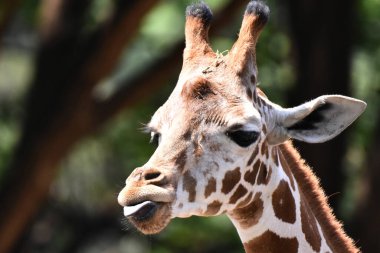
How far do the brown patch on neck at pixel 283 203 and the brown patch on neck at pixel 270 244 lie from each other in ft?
0.37

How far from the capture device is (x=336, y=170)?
16.4 meters

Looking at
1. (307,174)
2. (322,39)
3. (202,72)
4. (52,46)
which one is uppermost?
(52,46)

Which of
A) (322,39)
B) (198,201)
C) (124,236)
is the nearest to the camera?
(198,201)

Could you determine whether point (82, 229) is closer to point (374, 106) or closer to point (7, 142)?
point (7, 142)

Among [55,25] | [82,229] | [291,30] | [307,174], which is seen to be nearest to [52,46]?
[55,25]

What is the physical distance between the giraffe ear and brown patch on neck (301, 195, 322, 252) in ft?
1.42

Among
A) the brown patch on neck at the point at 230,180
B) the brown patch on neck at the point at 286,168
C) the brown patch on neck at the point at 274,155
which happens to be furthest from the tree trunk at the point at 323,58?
the brown patch on neck at the point at 230,180

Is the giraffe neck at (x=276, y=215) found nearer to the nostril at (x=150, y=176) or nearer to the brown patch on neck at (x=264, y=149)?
the brown patch on neck at (x=264, y=149)

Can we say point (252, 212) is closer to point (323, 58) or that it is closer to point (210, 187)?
point (210, 187)

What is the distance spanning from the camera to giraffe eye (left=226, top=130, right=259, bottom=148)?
6.52 meters

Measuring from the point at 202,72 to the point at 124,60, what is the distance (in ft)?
48.1

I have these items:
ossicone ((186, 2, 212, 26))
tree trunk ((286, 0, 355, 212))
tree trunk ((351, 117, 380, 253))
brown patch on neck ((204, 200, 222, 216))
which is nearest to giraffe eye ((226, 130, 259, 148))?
brown patch on neck ((204, 200, 222, 216))

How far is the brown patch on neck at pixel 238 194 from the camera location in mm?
6637

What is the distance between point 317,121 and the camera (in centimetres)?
681
